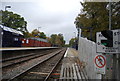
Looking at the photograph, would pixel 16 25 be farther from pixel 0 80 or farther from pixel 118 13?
pixel 0 80

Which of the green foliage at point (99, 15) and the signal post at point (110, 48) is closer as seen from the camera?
the signal post at point (110, 48)

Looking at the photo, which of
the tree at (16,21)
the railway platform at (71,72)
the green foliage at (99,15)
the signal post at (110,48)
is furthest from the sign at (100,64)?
the tree at (16,21)

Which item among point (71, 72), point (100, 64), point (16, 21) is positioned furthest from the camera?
point (16, 21)

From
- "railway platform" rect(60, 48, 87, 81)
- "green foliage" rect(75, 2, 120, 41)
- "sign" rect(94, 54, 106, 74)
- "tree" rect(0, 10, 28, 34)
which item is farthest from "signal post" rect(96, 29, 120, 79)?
"tree" rect(0, 10, 28, 34)

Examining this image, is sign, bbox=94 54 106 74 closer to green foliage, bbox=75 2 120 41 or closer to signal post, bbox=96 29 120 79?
signal post, bbox=96 29 120 79

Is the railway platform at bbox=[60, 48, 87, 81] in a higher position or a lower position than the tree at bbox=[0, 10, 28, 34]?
lower

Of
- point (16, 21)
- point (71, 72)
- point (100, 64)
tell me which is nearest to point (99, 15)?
point (71, 72)

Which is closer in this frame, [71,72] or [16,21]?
[71,72]

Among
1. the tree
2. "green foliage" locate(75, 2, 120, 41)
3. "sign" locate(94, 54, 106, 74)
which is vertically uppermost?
the tree

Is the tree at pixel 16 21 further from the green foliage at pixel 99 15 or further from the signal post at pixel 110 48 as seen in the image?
the signal post at pixel 110 48

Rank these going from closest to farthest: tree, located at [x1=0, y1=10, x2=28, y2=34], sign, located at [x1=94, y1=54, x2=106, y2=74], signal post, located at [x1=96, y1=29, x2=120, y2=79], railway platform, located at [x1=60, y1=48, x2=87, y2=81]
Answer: signal post, located at [x1=96, y1=29, x2=120, y2=79] < sign, located at [x1=94, y1=54, x2=106, y2=74] < railway platform, located at [x1=60, y1=48, x2=87, y2=81] < tree, located at [x1=0, y1=10, x2=28, y2=34]

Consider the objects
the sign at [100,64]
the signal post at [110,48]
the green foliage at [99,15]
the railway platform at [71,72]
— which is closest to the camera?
the signal post at [110,48]

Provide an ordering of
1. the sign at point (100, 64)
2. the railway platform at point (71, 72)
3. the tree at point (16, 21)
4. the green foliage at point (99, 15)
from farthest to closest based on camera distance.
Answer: the tree at point (16, 21) → the green foliage at point (99, 15) → the railway platform at point (71, 72) → the sign at point (100, 64)

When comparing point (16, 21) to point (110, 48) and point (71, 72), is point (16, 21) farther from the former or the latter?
point (110, 48)
